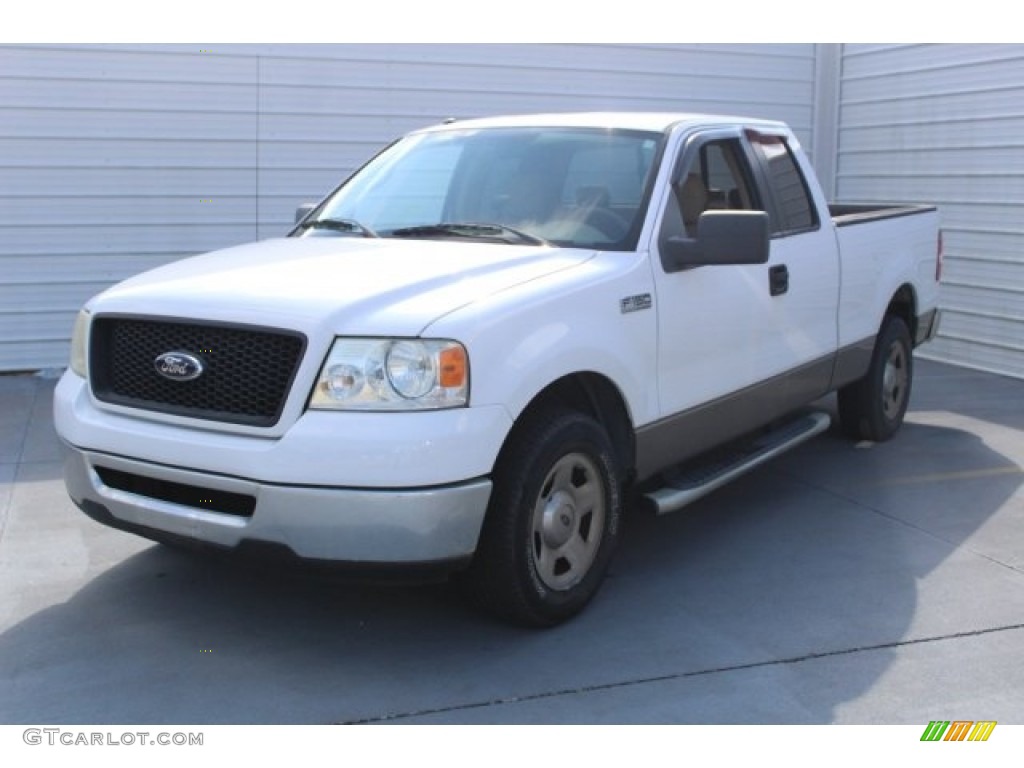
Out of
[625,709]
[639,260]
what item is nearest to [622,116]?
[639,260]

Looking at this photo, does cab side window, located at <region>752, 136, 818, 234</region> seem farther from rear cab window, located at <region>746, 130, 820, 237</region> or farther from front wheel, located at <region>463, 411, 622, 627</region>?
front wheel, located at <region>463, 411, 622, 627</region>

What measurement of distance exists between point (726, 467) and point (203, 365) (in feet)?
8.24

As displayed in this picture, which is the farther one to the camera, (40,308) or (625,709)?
(40,308)

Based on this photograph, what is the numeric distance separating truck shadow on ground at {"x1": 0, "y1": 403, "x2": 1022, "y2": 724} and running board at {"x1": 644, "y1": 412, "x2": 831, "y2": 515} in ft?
1.10

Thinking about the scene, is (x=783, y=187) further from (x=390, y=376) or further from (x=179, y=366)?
(x=179, y=366)

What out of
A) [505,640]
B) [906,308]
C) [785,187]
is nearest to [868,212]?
[906,308]

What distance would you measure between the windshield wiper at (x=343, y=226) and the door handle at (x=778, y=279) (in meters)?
1.88

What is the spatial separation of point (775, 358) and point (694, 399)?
0.80 metres

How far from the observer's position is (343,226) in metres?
5.28

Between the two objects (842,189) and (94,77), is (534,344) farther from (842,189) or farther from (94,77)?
(842,189)

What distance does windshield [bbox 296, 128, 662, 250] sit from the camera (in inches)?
193

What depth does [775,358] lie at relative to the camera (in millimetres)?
5680

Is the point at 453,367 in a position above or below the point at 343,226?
below
